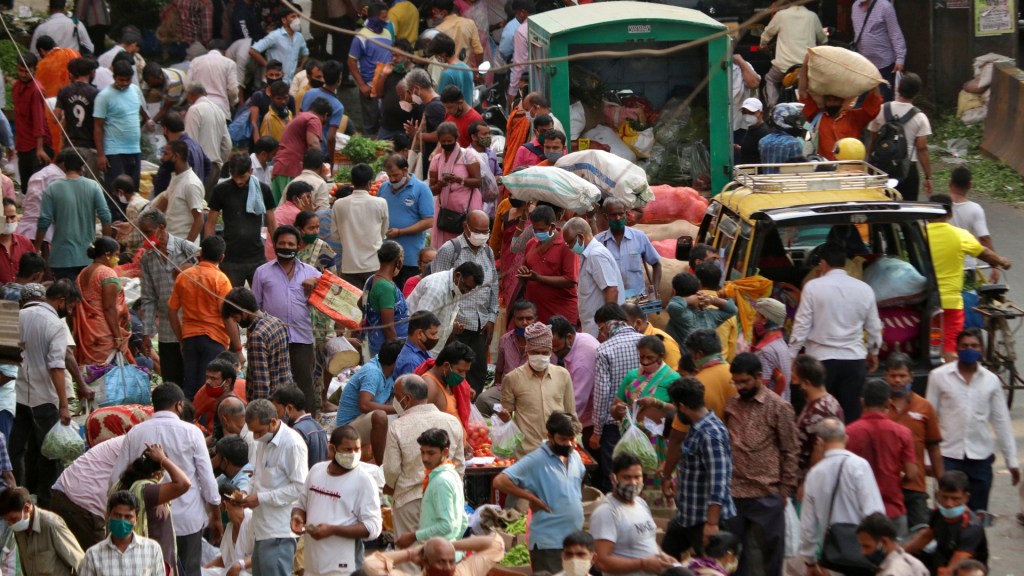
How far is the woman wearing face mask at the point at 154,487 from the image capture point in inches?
364

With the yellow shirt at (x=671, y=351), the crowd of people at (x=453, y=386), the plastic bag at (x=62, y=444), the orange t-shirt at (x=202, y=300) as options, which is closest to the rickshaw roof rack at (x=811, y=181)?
the crowd of people at (x=453, y=386)

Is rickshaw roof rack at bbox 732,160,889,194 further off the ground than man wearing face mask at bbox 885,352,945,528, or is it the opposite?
rickshaw roof rack at bbox 732,160,889,194

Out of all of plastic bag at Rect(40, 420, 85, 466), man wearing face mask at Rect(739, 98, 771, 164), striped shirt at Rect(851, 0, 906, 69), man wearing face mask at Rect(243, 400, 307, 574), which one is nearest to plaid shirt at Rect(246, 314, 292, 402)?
plastic bag at Rect(40, 420, 85, 466)

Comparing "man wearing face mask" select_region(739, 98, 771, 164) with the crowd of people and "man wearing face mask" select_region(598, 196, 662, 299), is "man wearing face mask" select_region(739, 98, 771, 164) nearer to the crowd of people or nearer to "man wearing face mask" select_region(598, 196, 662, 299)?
the crowd of people

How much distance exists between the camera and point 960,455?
9.83m

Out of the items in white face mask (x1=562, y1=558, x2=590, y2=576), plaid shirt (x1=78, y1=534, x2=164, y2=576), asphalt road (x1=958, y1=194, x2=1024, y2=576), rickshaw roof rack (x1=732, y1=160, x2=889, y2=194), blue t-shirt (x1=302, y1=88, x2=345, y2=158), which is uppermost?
blue t-shirt (x1=302, y1=88, x2=345, y2=158)

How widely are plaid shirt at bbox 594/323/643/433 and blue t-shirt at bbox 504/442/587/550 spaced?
130 cm

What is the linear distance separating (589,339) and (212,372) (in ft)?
8.56

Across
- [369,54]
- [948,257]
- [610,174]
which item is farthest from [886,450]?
[369,54]

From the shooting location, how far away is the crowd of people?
29.0 feet

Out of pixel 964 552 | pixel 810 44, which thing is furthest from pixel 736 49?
pixel 964 552

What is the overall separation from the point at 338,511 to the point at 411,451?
0.72m

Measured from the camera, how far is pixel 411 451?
30.7 ft

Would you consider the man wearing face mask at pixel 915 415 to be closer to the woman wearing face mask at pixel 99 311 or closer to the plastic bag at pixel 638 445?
the plastic bag at pixel 638 445
